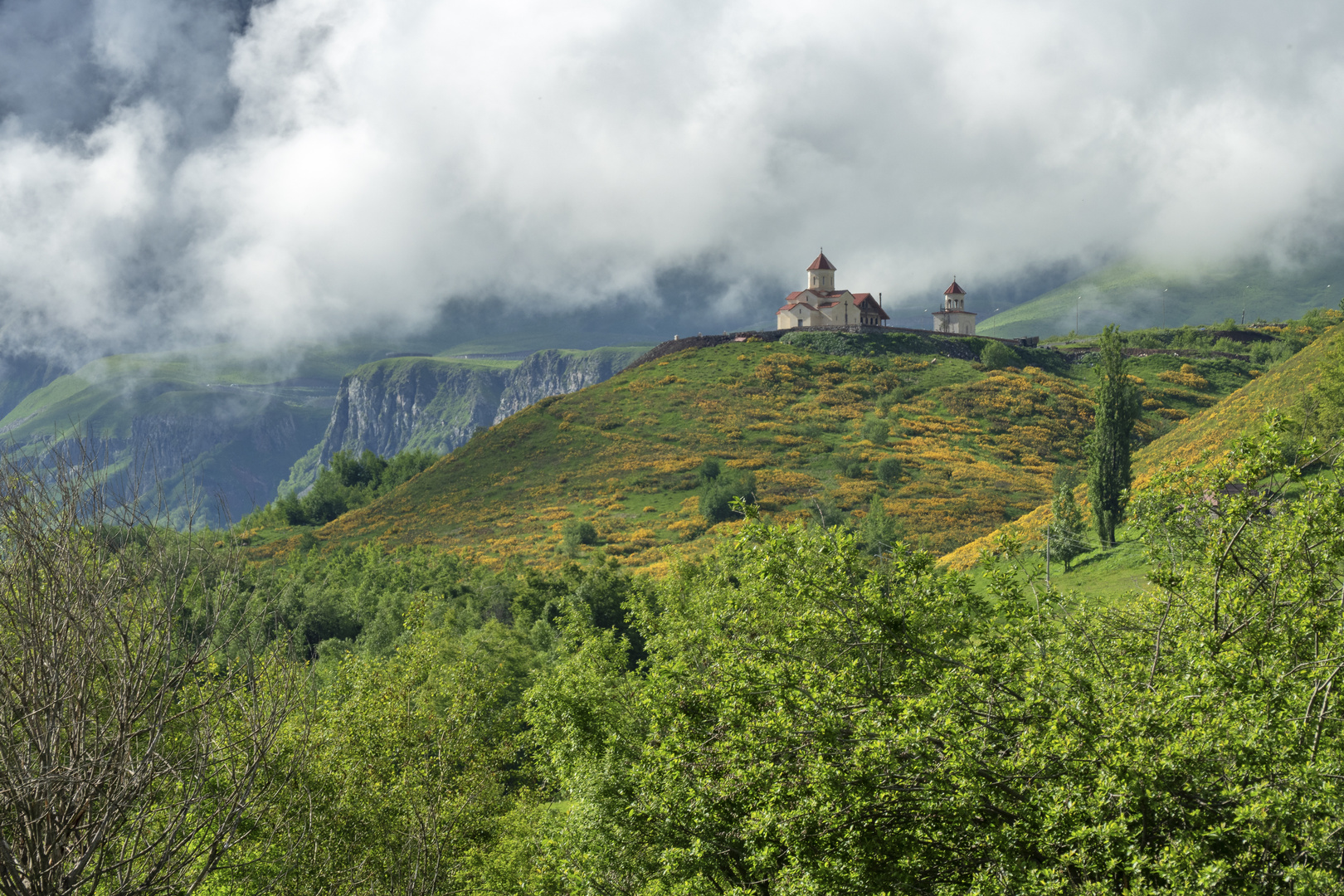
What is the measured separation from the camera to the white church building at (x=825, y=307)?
12875cm

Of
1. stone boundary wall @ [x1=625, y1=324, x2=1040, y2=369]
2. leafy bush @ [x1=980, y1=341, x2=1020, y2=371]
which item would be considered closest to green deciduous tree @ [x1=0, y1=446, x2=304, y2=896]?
stone boundary wall @ [x1=625, y1=324, x2=1040, y2=369]

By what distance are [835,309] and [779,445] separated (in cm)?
4043

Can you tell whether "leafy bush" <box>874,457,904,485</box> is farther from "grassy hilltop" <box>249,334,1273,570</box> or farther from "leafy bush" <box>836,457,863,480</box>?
"leafy bush" <box>836,457,863,480</box>

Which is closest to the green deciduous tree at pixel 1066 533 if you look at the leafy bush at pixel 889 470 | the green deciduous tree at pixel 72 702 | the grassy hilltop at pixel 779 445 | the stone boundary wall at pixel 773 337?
the grassy hilltop at pixel 779 445

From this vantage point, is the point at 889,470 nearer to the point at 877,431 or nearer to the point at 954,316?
the point at 877,431

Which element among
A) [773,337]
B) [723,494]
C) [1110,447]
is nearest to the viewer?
[1110,447]

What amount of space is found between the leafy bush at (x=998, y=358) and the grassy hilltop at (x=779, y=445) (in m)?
1.34

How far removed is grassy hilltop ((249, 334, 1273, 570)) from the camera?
262 ft

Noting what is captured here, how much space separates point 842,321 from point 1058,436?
4030 cm

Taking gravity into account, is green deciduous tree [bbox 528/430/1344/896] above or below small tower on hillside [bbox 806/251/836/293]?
below

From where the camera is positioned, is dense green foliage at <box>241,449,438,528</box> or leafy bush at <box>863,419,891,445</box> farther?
dense green foliage at <box>241,449,438,528</box>

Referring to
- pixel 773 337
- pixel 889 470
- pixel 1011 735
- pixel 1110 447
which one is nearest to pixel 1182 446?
pixel 1110 447

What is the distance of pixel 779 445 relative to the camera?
95.6 m

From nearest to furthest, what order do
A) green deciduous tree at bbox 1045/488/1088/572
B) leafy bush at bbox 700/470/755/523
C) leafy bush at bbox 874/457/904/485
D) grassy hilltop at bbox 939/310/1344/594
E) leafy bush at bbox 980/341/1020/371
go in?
grassy hilltop at bbox 939/310/1344/594, green deciduous tree at bbox 1045/488/1088/572, leafy bush at bbox 700/470/755/523, leafy bush at bbox 874/457/904/485, leafy bush at bbox 980/341/1020/371
